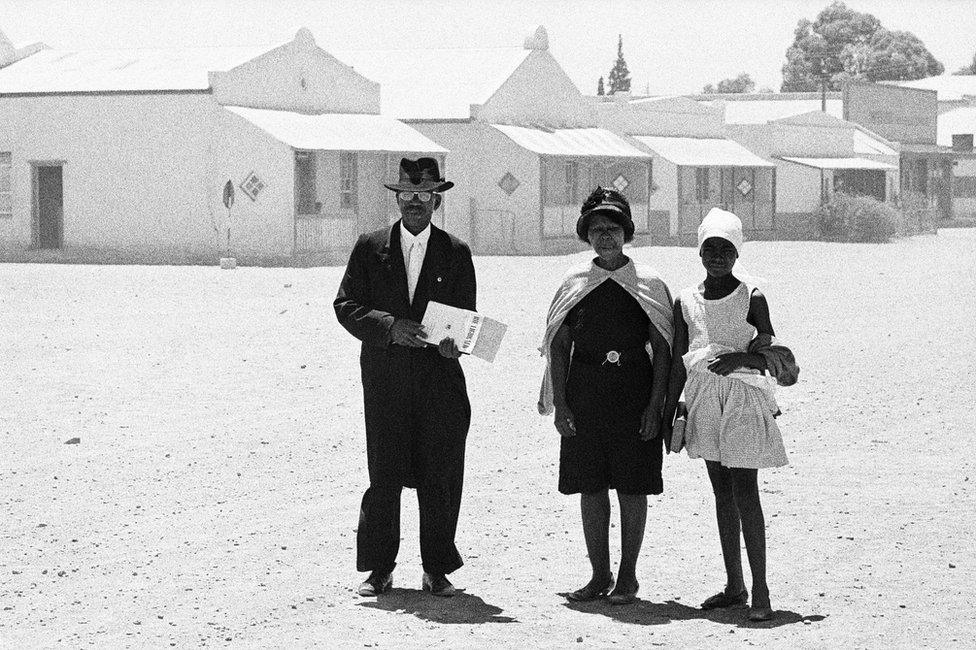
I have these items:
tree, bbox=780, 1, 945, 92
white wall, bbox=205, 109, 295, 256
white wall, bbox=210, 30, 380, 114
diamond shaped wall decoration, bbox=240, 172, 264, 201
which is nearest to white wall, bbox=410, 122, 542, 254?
white wall, bbox=210, 30, 380, 114

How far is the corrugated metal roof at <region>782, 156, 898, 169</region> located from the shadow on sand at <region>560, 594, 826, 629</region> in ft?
139

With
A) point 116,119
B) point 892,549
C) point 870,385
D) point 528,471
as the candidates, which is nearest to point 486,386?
point 870,385

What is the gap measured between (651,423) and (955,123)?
64.1 meters

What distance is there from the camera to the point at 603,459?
6.86 meters

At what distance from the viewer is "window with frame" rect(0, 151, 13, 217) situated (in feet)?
114

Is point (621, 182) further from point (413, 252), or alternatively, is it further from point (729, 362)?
point (729, 362)

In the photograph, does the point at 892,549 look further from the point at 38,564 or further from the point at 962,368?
the point at 962,368

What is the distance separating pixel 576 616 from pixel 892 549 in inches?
74.3

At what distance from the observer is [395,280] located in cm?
700

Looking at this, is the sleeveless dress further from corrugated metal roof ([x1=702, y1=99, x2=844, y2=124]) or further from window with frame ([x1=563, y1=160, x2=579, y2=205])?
corrugated metal roof ([x1=702, y1=99, x2=844, y2=124])

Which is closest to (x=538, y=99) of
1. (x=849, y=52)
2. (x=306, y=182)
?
(x=306, y=182)

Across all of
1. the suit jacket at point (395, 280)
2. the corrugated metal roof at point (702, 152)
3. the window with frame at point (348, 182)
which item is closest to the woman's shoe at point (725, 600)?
the suit jacket at point (395, 280)

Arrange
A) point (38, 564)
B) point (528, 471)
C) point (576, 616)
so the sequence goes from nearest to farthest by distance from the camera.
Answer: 1. point (576, 616)
2. point (38, 564)
3. point (528, 471)

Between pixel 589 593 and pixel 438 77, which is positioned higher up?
pixel 438 77
